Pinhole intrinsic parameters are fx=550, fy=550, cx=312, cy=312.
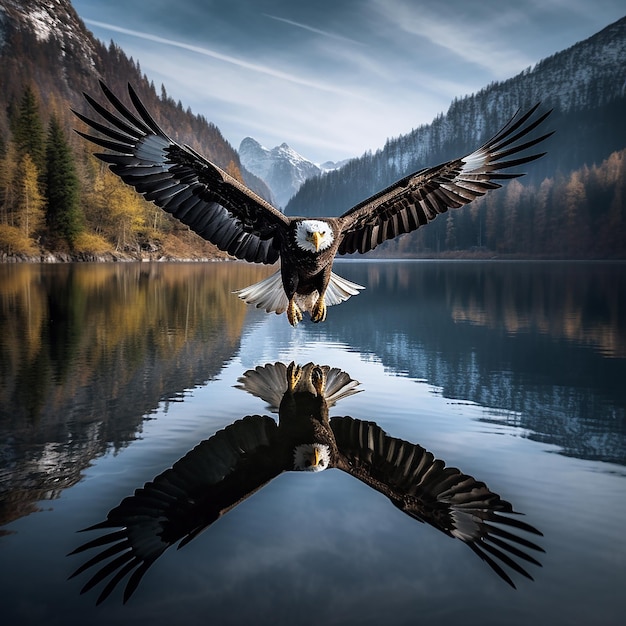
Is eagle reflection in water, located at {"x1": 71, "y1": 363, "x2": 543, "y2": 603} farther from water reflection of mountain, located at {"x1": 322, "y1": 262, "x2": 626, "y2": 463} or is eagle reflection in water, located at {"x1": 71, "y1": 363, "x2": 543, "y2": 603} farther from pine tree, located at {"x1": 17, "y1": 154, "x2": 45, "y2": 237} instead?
pine tree, located at {"x1": 17, "y1": 154, "x2": 45, "y2": 237}

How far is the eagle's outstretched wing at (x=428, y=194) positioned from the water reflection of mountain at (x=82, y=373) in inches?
119

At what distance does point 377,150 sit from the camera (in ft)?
593

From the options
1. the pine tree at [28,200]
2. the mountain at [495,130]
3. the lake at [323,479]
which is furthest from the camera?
the mountain at [495,130]

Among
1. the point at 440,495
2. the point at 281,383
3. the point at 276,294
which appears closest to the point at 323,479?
the point at 440,495

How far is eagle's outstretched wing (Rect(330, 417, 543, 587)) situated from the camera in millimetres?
2906

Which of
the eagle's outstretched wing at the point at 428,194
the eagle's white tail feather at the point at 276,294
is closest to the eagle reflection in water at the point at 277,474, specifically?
the eagle's outstretched wing at the point at 428,194

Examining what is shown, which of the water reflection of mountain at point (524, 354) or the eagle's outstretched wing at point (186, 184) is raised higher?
the eagle's outstretched wing at point (186, 184)

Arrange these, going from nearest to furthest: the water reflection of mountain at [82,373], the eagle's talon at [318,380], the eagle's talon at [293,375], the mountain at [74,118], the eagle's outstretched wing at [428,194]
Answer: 1. the water reflection of mountain at [82,373]
2. the eagle's talon at [318,380]
3. the eagle's talon at [293,375]
4. the eagle's outstretched wing at [428,194]
5. the mountain at [74,118]

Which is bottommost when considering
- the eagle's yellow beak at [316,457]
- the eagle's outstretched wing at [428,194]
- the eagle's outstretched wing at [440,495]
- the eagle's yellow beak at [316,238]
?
the eagle's yellow beak at [316,457]

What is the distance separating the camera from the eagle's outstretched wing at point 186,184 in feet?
22.4

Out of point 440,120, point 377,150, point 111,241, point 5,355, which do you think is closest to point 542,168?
point 440,120

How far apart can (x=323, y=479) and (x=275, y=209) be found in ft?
15.4

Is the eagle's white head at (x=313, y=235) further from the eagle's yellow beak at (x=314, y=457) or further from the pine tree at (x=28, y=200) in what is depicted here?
the pine tree at (x=28, y=200)

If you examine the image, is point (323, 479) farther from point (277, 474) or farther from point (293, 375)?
point (293, 375)
